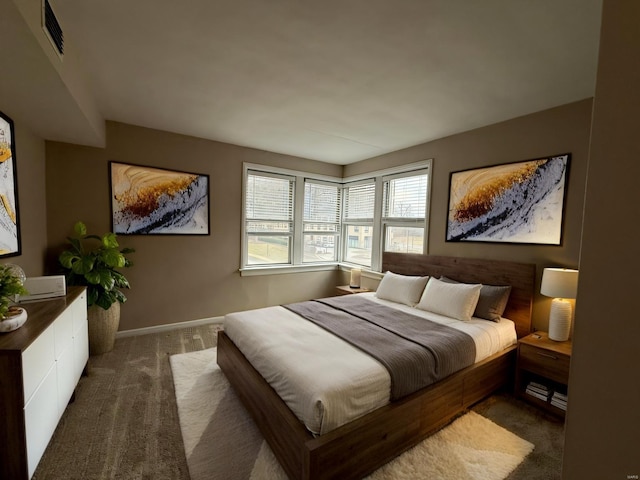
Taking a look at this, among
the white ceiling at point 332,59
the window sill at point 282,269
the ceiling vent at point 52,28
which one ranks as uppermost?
the white ceiling at point 332,59

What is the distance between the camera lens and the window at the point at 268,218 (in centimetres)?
429

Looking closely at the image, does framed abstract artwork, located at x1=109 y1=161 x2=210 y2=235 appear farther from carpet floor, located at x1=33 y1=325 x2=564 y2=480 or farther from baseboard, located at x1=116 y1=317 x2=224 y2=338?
carpet floor, located at x1=33 y1=325 x2=564 y2=480

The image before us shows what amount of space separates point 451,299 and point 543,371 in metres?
0.86

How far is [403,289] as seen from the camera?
331cm

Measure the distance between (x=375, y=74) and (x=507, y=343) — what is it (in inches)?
100

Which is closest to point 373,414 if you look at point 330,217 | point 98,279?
point 98,279

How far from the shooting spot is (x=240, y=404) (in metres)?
2.26

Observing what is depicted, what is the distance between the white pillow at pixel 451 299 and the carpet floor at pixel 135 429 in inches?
29.2

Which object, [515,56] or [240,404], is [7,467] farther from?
[515,56]

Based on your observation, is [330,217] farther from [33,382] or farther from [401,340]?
[33,382]

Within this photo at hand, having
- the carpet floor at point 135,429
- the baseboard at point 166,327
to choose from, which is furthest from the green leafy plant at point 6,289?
the baseboard at point 166,327

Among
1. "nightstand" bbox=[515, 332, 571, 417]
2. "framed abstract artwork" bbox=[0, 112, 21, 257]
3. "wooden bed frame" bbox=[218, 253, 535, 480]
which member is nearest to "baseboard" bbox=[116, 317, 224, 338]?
"wooden bed frame" bbox=[218, 253, 535, 480]

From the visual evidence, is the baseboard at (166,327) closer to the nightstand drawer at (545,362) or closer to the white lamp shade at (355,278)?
the white lamp shade at (355,278)

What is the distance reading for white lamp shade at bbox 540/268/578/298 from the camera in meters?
2.27
